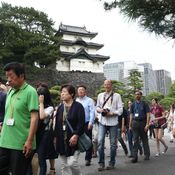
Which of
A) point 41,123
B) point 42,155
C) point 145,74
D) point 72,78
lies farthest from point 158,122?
point 145,74

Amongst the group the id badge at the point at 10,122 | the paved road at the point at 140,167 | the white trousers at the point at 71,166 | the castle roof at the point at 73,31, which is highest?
the castle roof at the point at 73,31

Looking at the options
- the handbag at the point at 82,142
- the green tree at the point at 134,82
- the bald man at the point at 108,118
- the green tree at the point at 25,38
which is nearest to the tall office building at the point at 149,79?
the green tree at the point at 134,82

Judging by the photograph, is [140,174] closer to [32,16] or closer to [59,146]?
[59,146]

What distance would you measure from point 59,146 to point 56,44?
40.3 m

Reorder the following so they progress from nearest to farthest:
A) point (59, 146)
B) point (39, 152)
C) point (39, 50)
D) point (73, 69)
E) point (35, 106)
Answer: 1. point (35, 106)
2. point (59, 146)
3. point (39, 152)
4. point (39, 50)
5. point (73, 69)

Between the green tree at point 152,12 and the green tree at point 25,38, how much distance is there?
3369cm

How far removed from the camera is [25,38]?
42.4m

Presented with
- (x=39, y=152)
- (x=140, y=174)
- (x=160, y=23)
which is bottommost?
(x=140, y=174)

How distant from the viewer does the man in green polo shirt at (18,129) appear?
392 cm

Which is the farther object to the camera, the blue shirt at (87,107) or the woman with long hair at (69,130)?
the blue shirt at (87,107)

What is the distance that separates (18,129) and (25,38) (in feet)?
129

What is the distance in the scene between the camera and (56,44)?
44906mm

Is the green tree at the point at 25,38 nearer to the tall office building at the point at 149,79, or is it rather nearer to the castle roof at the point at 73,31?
the castle roof at the point at 73,31

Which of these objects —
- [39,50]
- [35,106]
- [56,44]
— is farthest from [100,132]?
[56,44]
